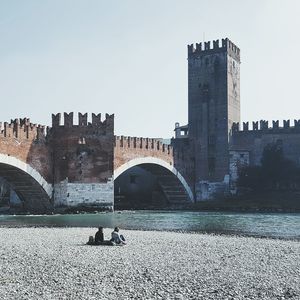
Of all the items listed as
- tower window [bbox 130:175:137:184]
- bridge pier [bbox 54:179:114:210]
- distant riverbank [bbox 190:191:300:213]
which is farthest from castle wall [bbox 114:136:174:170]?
tower window [bbox 130:175:137:184]

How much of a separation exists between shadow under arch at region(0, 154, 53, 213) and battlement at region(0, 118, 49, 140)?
1242 millimetres

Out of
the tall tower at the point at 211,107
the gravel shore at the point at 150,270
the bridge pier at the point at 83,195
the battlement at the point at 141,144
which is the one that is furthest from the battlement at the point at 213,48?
the gravel shore at the point at 150,270

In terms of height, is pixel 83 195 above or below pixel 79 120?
below

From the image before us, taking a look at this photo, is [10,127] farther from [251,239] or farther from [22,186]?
[251,239]

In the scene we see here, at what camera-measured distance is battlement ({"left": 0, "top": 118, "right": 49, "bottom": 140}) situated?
2548 centimetres

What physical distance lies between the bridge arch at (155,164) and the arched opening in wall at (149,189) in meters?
0.18

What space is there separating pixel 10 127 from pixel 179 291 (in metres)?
20.4

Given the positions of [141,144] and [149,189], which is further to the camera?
[149,189]

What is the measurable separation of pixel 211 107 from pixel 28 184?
18365 millimetres

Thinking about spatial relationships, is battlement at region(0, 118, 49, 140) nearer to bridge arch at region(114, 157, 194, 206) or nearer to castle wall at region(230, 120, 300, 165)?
bridge arch at region(114, 157, 194, 206)

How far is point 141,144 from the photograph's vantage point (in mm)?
34594

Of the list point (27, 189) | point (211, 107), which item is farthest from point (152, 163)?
point (27, 189)

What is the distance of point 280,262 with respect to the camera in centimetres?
1014

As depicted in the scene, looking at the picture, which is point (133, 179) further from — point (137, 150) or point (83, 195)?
point (83, 195)
